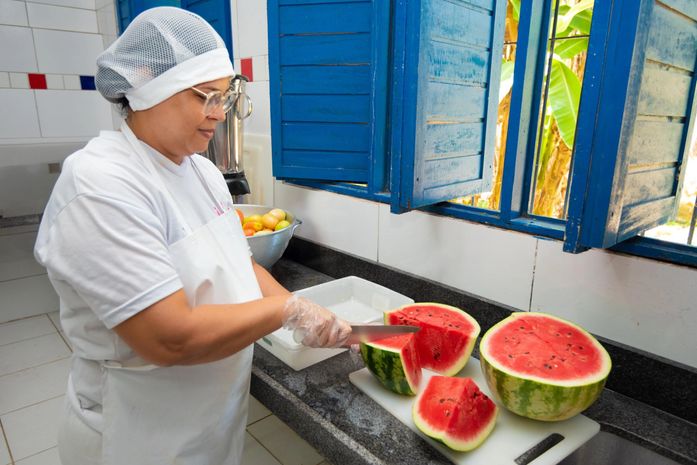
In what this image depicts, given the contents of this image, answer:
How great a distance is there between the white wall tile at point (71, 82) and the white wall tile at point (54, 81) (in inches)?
1.0

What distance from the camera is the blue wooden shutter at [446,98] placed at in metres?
1.26

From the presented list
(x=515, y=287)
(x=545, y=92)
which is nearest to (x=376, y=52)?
(x=545, y=92)

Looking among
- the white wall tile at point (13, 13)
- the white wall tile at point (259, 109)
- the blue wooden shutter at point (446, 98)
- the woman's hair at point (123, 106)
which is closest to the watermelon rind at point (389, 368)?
the blue wooden shutter at point (446, 98)

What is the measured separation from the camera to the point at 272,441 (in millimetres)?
2102

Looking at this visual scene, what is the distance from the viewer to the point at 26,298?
3.06 m

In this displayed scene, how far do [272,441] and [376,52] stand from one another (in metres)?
1.69

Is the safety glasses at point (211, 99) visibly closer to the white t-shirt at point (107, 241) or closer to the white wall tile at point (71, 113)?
the white t-shirt at point (107, 241)

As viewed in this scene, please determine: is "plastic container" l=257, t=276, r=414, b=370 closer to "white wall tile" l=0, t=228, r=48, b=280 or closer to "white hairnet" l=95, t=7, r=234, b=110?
"white hairnet" l=95, t=7, r=234, b=110

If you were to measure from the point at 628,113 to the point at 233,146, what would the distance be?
1640 millimetres

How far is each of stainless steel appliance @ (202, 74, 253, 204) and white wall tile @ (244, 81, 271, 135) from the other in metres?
0.09

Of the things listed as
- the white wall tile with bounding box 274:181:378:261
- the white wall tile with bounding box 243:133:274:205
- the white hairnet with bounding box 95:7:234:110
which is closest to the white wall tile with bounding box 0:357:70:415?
the white wall tile with bounding box 243:133:274:205

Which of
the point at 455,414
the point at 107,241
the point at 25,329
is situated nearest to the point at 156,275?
the point at 107,241

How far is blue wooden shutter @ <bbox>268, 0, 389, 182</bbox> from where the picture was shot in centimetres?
167

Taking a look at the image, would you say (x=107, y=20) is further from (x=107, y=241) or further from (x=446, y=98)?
(x=107, y=241)
